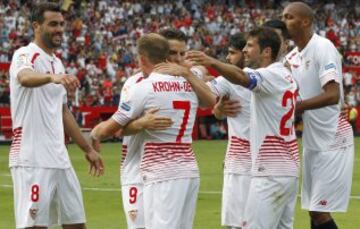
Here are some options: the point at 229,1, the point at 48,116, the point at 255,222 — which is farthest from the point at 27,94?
the point at 229,1

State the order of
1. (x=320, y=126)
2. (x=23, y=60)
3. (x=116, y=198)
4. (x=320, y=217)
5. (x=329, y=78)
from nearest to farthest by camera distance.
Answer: (x=23, y=60), (x=329, y=78), (x=320, y=126), (x=320, y=217), (x=116, y=198)

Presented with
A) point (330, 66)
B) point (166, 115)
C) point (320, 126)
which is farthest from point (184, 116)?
point (320, 126)

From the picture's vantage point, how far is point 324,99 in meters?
11.0

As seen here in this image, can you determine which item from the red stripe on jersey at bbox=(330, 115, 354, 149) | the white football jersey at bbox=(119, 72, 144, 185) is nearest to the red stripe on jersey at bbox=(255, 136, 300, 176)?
the white football jersey at bbox=(119, 72, 144, 185)

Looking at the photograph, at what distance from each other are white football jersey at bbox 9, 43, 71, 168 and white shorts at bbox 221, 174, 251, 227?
74.8 inches

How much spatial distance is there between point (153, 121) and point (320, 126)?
324 centimetres

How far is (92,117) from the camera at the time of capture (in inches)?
1368

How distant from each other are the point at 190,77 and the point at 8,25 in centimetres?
3249

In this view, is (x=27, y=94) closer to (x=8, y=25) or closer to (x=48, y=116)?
(x=48, y=116)

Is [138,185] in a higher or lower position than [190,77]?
lower

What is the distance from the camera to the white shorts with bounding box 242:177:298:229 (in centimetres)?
948

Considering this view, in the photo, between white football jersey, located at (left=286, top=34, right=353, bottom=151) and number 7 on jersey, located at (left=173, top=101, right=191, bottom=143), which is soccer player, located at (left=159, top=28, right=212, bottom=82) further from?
white football jersey, located at (left=286, top=34, right=353, bottom=151)

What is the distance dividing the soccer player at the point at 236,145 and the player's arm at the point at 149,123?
2126mm

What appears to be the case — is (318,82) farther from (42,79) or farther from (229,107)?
(42,79)
